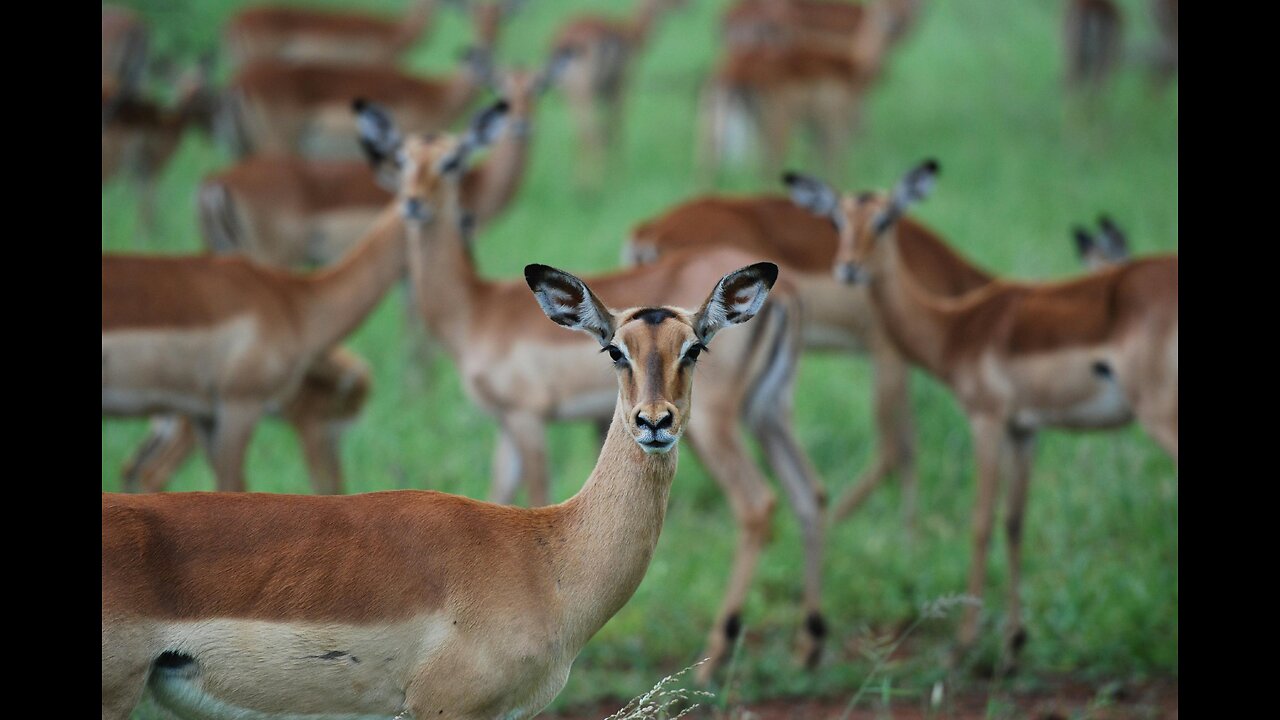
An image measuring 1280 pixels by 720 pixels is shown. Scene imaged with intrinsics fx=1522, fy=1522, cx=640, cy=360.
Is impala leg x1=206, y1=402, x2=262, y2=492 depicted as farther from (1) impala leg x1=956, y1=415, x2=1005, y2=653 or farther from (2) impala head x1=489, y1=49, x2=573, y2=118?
(2) impala head x1=489, y1=49, x2=573, y2=118

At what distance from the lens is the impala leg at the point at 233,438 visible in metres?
5.70

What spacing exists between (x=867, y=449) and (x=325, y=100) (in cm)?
562

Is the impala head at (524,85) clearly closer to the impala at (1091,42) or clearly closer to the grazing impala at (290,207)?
the grazing impala at (290,207)

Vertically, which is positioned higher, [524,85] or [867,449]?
[524,85]

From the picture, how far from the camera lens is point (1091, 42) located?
1366 centimetres

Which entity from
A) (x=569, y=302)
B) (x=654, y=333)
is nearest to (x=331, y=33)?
(x=569, y=302)

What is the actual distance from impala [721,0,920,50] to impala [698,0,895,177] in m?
1.83

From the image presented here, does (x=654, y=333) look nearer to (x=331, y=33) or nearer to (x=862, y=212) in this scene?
(x=862, y=212)

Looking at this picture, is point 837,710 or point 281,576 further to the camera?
point 837,710

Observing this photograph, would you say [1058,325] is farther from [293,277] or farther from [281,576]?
[281,576]
